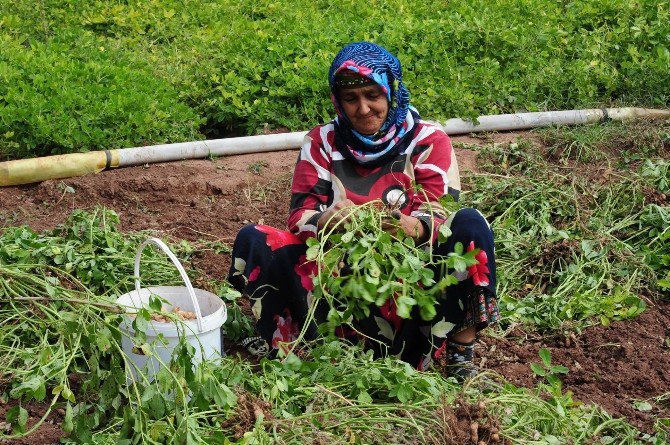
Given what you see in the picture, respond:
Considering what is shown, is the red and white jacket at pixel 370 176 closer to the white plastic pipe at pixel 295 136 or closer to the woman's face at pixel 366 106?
the woman's face at pixel 366 106

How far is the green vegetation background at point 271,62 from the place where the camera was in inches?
226

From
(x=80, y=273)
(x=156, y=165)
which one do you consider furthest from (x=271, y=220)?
(x=80, y=273)

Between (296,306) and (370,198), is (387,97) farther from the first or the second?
(296,306)

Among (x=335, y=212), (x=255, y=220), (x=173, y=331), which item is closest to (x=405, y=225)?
(x=335, y=212)

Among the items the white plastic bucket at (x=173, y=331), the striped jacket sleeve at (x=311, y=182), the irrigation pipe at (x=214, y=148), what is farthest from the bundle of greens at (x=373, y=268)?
the irrigation pipe at (x=214, y=148)

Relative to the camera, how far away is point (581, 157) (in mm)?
5566

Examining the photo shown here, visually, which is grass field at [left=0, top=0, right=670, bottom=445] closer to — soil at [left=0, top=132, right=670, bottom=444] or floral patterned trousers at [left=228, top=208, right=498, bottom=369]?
soil at [left=0, top=132, right=670, bottom=444]

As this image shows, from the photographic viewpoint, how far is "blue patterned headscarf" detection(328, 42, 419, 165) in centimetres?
377

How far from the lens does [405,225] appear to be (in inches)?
140

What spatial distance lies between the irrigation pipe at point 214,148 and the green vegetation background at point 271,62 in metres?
0.15

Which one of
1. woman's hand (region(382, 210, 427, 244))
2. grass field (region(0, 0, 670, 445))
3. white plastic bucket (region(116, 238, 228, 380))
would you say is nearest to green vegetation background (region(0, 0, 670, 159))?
grass field (region(0, 0, 670, 445))

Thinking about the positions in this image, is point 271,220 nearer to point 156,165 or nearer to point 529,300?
point 156,165

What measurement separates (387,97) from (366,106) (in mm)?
92

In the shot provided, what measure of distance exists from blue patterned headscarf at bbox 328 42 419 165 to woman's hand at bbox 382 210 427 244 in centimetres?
38
